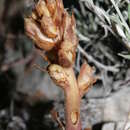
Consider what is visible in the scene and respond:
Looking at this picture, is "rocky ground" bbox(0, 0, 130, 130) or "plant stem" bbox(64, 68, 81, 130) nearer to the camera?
"plant stem" bbox(64, 68, 81, 130)

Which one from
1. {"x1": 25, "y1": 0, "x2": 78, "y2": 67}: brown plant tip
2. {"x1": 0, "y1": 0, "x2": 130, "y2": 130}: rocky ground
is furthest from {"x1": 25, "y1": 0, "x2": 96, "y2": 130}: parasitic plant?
{"x1": 0, "y1": 0, "x2": 130, "y2": 130}: rocky ground

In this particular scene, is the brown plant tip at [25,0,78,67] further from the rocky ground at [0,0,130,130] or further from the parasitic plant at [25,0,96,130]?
the rocky ground at [0,0,130,130]

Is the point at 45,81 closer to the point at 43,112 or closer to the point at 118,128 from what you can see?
the point at 43,112

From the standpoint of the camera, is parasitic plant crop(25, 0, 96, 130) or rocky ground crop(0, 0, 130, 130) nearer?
parasitic plant crop(25, 0, 96, 130)

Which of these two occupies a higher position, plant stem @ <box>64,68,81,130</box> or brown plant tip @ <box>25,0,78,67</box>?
brown plant tip @ <box>25,0,78,67</box>

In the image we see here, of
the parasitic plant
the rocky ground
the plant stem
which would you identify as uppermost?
the parasitic plant

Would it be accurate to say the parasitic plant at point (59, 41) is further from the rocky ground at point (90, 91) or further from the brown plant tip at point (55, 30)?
the rocky ground at point (90, 91)

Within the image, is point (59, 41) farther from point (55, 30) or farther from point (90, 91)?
point (90, 91)

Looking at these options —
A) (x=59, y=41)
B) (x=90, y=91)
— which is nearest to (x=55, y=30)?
(x=59, y=41)
